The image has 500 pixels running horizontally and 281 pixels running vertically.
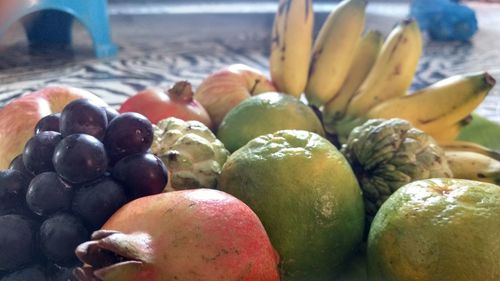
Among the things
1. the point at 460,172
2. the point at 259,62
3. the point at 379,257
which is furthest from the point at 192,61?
the point at 379,257

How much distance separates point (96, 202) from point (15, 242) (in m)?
0.09

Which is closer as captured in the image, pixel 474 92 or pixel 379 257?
pixel 379 257

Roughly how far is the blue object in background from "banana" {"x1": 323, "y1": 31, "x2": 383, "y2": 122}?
5.86ft

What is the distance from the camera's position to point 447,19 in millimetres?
2867

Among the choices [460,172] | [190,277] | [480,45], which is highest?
[190,277]

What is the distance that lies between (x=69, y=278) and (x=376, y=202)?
1.48 feet

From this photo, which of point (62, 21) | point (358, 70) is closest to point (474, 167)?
point (358, 70)

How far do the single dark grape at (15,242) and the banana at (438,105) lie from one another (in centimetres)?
75

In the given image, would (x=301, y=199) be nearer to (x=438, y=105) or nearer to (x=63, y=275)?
(x=63, y=275)

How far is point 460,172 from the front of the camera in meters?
0.88

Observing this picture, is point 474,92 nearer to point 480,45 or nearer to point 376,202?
point 376,202

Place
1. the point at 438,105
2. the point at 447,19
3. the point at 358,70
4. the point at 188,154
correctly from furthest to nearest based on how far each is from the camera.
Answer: the point at 447,19 < the point at 358,70 < the point at 438,105 < the point at 188,154

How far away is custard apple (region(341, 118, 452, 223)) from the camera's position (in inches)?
30.4

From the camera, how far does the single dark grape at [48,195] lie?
1.75ft
